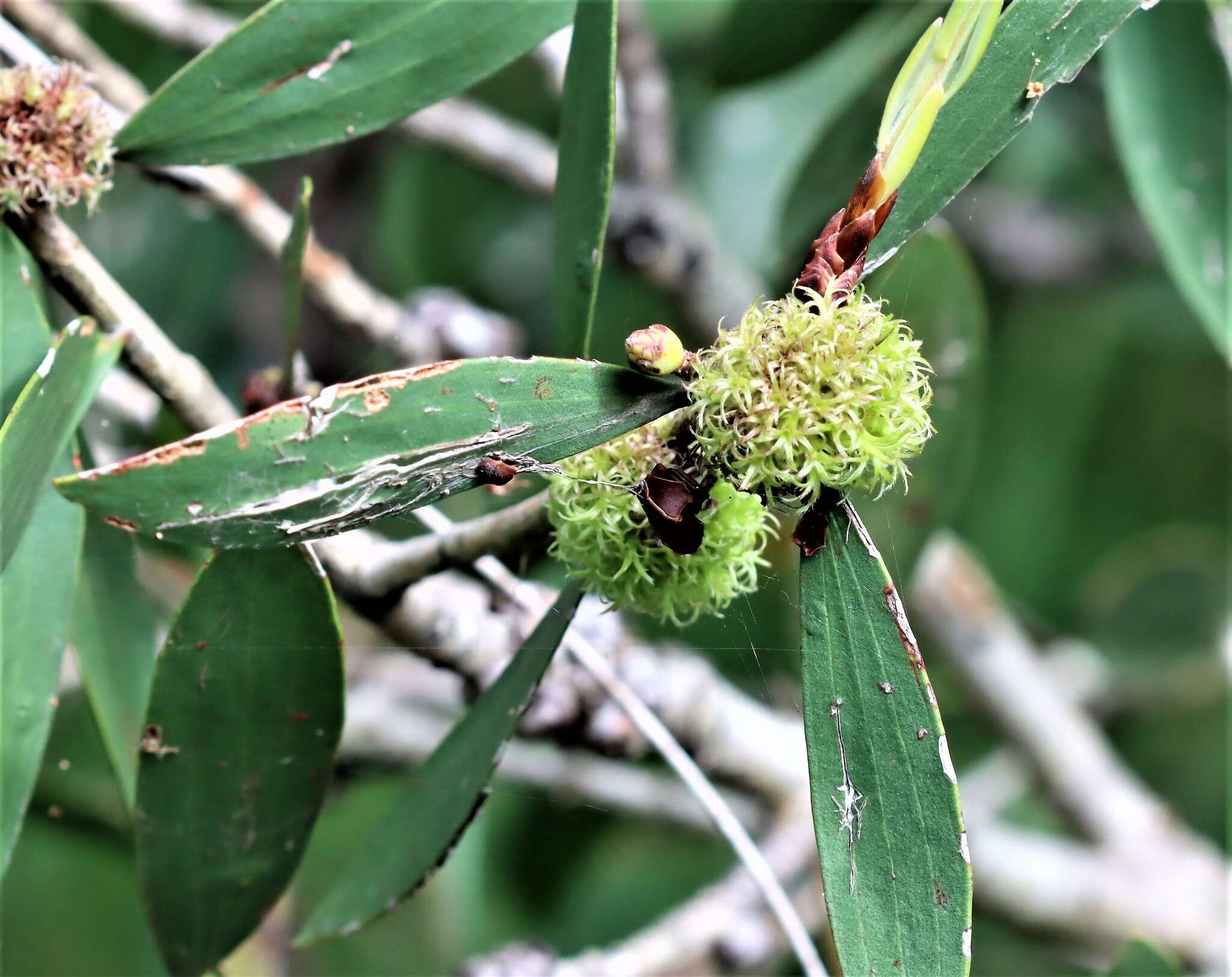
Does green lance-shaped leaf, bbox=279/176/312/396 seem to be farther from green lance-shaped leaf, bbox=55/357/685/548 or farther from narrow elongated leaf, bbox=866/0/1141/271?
narrow elongated leaf, bbox=866/0/1141/271

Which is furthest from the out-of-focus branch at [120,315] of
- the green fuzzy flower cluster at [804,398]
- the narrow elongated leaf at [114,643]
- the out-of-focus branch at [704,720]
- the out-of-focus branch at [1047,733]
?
the out-of-focus branch at [1047,733]

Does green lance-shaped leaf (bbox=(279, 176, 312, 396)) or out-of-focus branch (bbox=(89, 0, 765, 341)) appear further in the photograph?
out-of-focus branch (bbox=(89, 0, 765, 341))

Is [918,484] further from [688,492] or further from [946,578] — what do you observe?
[688,492]

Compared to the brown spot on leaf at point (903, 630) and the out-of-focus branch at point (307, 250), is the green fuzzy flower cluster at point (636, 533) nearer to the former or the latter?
the brown spot on leaf at point (903, 630)

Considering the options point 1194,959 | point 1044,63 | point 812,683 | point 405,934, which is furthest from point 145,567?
point 1194,959

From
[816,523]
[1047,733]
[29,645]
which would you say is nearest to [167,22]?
[29,645]

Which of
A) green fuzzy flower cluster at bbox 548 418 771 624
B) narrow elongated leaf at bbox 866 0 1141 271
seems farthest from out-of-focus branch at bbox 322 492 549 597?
narrow elongated leaf at bbox 866 0 1141 271
